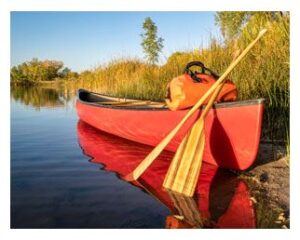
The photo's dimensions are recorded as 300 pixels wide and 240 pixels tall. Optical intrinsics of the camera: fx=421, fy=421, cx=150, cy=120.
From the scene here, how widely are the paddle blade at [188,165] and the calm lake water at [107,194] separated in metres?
0.11

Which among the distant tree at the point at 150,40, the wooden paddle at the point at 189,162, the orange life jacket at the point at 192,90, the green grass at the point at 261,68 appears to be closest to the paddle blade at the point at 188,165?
the wooden paddle at the point at 189,162

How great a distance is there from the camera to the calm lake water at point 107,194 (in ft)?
11.1

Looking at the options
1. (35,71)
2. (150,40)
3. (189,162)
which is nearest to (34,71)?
(35,71)

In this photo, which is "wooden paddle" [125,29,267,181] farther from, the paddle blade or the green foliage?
the green foliage

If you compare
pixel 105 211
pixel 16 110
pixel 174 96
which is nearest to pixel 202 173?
pixel 174 96

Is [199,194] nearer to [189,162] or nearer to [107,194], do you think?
[189,162]

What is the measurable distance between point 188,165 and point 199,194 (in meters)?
0.30

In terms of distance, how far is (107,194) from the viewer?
397 cm

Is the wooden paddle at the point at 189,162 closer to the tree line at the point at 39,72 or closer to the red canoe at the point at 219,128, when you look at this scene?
the red canoe at the point at 219,128

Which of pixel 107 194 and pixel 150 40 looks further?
pixel 150 40

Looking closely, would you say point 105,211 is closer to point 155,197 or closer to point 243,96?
point 155,197

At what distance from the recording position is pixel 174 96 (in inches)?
181

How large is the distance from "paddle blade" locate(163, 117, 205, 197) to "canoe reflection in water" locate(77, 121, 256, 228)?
89 millimetres
